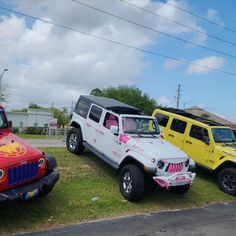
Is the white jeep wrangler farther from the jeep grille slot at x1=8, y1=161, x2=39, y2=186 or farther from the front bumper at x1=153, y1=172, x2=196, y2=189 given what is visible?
the jeep grille slot at x1=8, y1=161, x2=39, y2=186

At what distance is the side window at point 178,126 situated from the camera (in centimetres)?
1246

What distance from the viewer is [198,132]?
11.9 metres

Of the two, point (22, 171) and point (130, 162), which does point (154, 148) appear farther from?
point (22, 171)

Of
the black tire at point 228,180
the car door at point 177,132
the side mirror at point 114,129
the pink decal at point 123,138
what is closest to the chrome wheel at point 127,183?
the pink decal at point 123,138

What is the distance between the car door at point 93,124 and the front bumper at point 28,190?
378 centimetres

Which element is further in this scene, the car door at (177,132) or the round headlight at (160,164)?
the car door at (177,132)

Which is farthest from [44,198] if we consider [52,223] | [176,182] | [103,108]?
[103,108]

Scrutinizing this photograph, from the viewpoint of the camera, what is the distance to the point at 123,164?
9.07 m

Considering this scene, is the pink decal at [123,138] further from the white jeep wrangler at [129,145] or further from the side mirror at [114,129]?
the side mirror at [114,129]

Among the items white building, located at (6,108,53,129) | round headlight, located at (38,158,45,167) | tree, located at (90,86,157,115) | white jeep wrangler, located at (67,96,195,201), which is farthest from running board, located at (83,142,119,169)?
white building, located at (6,108,53,129)

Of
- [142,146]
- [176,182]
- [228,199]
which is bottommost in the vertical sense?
[228,199]

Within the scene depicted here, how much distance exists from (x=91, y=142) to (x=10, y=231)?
5.07 meters

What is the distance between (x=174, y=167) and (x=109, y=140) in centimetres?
221

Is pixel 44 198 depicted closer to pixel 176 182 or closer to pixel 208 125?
pixel 176 182
